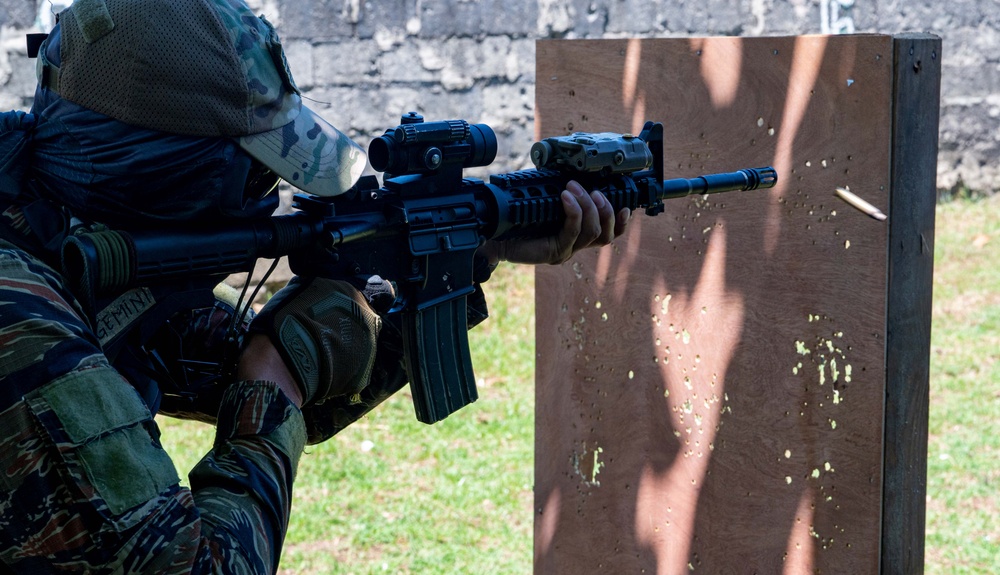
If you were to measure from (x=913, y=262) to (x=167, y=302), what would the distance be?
1740 millimetres

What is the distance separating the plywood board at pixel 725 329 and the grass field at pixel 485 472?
95cm

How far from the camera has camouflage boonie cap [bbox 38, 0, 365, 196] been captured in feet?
5.08

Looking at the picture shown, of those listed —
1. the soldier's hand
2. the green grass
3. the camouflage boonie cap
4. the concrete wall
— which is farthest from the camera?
the concrete wall

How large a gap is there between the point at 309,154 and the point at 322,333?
1.06 feet

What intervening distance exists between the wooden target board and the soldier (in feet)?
3.93

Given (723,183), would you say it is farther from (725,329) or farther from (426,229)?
(426,229)

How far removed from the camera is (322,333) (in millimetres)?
1800

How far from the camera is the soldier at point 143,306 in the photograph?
1335 mm

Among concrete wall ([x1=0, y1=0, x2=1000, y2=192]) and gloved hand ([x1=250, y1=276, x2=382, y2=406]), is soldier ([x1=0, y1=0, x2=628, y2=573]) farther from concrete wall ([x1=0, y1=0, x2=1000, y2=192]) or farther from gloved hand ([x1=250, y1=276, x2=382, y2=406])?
concrete wall ([x1=0, y1=0, x2=1000, y2=192])

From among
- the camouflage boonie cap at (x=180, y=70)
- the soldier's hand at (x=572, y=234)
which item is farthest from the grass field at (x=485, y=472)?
the camouflage boonie cap at (x=180, y=70)

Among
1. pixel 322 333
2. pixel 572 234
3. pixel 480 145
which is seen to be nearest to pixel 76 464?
pixel 322 333

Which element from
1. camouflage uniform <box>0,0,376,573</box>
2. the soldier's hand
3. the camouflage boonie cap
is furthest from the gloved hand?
the soldier's hand

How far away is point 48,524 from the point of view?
133cm

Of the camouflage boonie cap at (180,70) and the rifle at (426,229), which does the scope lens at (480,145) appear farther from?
the camouflage boonie cap at (180,70)
